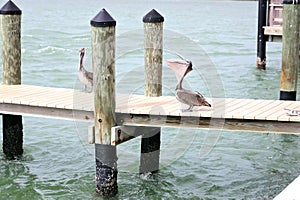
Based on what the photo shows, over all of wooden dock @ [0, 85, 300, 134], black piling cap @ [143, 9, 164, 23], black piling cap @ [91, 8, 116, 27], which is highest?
black piling cap @ [143, 9, 164, 23]

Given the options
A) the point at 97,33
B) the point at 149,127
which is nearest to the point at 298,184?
the point at 97,33

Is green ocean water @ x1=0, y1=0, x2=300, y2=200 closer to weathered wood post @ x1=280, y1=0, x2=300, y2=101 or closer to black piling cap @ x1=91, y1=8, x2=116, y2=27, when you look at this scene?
weathered wood post @ x1=280, y1=0, x2=300, y2=101

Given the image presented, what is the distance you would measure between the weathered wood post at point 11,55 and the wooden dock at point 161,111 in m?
0.65

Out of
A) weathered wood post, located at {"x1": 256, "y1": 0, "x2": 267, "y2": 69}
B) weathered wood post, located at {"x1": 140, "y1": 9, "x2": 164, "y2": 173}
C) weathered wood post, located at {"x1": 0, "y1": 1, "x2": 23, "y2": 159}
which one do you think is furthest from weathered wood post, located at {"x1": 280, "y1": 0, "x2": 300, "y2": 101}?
weathered wood post, located at {"x1": 256, "y1": 0, "x2": 267, "y2": 69}

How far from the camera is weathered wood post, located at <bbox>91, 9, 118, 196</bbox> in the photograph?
8.59m

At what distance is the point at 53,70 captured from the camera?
22172mm

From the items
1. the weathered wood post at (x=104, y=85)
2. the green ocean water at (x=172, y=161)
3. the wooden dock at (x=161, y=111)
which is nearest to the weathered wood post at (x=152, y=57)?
the wooden dock at (x=161, y=111)

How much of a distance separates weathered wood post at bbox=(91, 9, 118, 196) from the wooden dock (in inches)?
10.9

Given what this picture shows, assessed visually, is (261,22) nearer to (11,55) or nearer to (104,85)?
(11,55)

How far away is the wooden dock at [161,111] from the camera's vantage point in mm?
8734

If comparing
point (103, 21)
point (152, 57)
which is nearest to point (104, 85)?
point (103, 21)

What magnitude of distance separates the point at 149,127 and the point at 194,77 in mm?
11240

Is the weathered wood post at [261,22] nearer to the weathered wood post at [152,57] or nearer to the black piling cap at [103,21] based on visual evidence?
the weathered wood post at [152,57]

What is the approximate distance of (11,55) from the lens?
10.8 m
